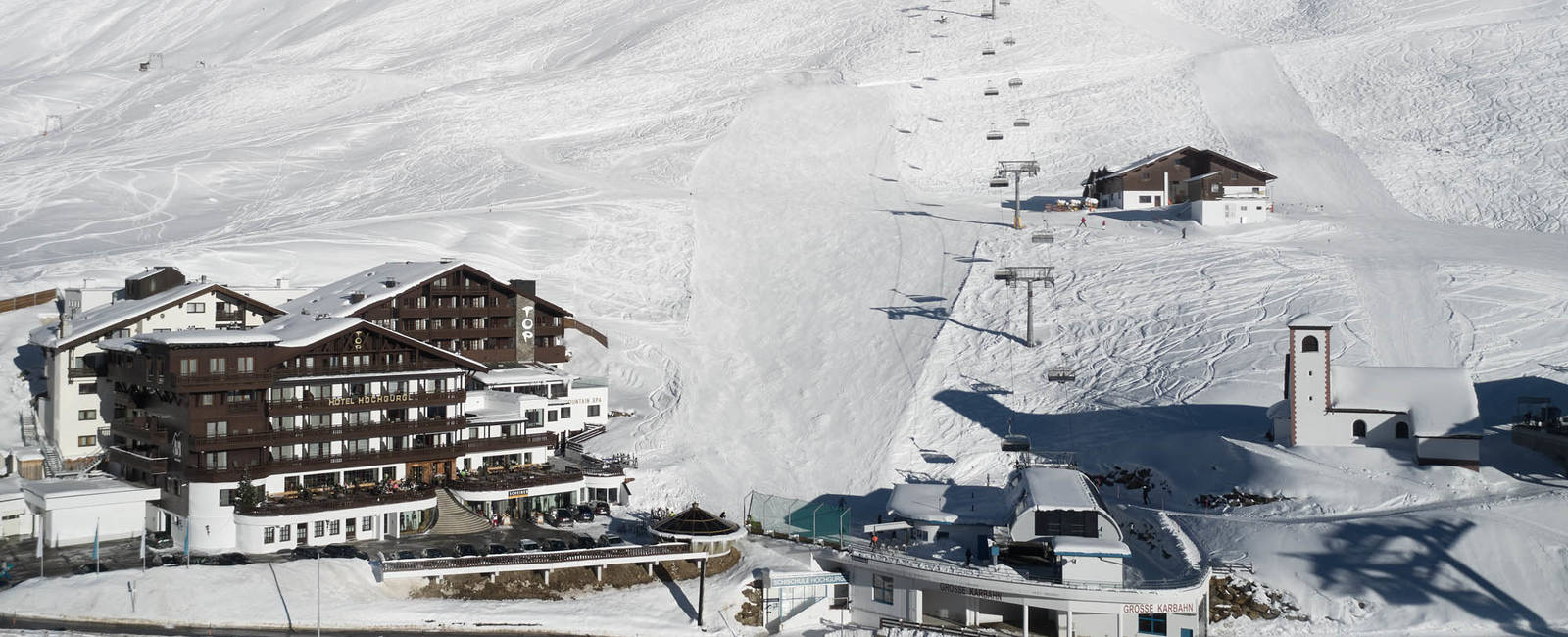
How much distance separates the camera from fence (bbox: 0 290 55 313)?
58312 millimetres

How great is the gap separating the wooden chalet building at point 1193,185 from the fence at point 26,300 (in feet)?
186

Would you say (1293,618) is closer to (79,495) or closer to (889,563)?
(889,563)

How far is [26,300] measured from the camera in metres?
58.9

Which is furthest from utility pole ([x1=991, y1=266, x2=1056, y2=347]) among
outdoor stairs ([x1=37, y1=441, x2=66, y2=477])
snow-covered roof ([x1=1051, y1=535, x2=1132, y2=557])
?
outdoor stairs ([x1=37, y1=441, x2=66, y2=477])

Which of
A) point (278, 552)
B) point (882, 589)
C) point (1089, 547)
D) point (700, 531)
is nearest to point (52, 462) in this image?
point (278, 552)

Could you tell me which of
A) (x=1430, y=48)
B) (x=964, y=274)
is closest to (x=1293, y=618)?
(x=964, y=274)

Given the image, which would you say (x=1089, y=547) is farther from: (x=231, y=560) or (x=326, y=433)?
(x=326, y=433)

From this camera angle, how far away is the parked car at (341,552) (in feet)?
137

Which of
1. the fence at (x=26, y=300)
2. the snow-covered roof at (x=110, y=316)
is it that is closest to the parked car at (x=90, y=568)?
the snow-covered roof at (x=110, y=316)

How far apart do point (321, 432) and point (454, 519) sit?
5184 millimetres

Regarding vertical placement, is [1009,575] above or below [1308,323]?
below

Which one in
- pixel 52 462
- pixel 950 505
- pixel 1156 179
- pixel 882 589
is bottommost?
pixel 882 589

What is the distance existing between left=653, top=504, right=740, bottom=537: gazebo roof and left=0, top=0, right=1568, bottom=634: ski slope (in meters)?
7.12

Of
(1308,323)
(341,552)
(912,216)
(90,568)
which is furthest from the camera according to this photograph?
(912,216)
